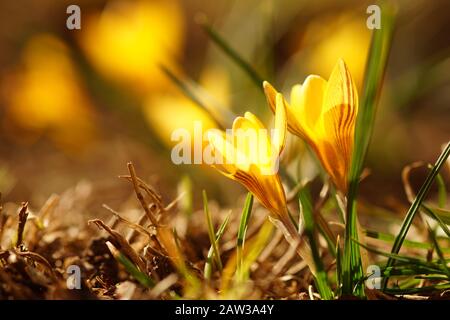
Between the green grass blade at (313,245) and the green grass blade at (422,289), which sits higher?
the green grass blade at (313,245)

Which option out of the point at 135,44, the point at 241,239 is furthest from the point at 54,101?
the point at 241,239

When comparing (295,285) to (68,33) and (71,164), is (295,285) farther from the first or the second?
(68,33)

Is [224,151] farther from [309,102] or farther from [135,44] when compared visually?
[135,44]

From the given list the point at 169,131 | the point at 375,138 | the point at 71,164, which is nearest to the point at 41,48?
the point at 71,164

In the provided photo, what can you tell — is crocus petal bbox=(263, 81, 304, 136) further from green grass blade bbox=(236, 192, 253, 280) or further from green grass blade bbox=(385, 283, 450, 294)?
green grass blade bbox=(385, 283, 450, 294)

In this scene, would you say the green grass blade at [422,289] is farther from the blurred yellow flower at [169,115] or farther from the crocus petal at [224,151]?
the blurred yellow flower at [169,115]

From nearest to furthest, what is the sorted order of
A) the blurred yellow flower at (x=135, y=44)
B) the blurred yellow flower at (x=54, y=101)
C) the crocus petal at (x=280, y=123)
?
1. the crocus petal at (x=280, y=123)
2. the blurred yellow flower at (x=135, y=44)
3. the blurred yellow flower at (x=54, y=101)

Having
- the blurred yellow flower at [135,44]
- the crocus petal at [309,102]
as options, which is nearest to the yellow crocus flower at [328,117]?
the crocus petal at [309,102]
